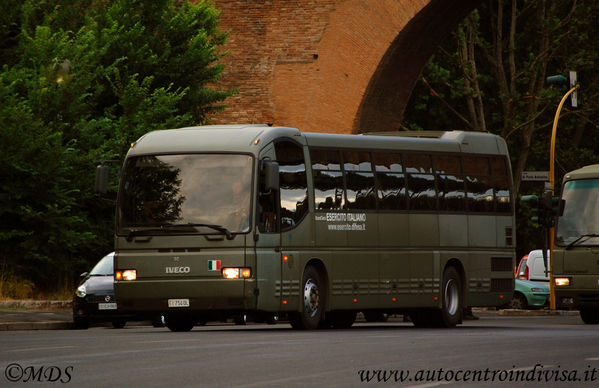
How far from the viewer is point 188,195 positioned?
19766mm

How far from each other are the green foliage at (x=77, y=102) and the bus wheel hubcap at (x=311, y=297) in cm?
851

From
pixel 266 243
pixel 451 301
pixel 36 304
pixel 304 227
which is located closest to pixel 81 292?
pixel 36 304

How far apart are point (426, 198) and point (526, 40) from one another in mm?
28629

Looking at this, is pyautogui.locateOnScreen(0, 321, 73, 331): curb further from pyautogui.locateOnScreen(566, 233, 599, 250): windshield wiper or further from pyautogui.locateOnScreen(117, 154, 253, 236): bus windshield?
pyautogui.locateOnScreen(566, 233, 599, 250): windshield wiper

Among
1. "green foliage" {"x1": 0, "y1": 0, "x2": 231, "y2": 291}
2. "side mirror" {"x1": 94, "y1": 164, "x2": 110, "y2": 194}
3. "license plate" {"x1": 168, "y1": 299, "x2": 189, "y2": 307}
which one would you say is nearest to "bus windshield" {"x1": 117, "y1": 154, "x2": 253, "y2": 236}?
"side mirror" {"x1": 94, "y1": 164, "x2": 110, "y2": 194}

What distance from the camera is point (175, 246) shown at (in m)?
19.7

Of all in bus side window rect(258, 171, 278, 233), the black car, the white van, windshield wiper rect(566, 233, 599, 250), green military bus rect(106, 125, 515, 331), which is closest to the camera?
green military bus rect(106, 125, 515, 331)

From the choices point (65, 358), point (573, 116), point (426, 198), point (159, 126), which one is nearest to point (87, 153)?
point (159, 126)

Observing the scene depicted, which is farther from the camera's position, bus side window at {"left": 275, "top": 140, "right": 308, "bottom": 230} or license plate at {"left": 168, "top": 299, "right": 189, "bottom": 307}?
bus side window at {"left": 275, "top": 140, "right": 308, "bottom": 230}

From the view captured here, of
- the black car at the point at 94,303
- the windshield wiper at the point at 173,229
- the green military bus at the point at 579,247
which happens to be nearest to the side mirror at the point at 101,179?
the windshield wiper at the point at 173,229

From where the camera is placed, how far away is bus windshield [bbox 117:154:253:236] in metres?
19.6

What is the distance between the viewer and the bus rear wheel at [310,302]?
20484 mm

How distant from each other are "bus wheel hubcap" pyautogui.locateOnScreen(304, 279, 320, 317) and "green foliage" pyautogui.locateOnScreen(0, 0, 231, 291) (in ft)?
27.9

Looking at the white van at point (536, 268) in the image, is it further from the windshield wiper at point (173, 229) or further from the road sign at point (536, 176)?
the windshield wiper at point (173, 229)
